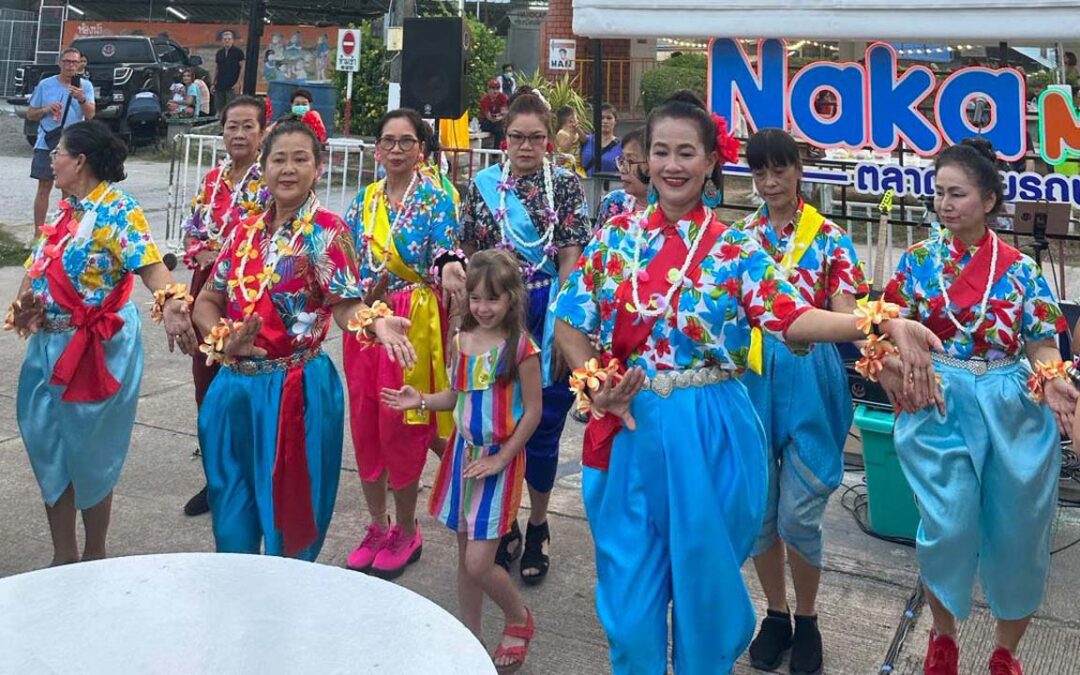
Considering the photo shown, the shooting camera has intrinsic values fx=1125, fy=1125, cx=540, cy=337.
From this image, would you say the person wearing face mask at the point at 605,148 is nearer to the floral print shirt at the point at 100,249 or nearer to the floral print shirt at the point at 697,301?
the floral print shirt at the point at 100,249

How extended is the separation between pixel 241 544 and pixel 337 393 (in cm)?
58

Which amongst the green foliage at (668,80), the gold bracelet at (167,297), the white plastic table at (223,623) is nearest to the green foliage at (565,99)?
the green foliage at (668,80)

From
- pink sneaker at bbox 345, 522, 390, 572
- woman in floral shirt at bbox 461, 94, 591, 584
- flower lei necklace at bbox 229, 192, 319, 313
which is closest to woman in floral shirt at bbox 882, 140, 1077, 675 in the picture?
woman in floral shirt at bbox 461, 94, 591, 584

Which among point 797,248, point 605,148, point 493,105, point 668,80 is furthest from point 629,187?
point 668,80

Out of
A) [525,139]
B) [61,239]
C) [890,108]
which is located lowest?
[61,239]

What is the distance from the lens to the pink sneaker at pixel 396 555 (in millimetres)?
4402

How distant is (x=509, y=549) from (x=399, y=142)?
5.58 ft

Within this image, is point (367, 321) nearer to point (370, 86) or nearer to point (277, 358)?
point (277, 358)

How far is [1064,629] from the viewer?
398 cm

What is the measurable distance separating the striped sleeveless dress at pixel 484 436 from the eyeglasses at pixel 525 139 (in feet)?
3.39

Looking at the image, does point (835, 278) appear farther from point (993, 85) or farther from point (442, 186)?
point (993, 85)

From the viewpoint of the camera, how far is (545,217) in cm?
443

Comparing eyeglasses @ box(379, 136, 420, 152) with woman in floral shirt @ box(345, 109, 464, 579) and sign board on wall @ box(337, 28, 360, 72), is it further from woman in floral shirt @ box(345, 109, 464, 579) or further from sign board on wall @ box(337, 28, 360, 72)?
sign board on wall @ box(337, 28, 360, 72)

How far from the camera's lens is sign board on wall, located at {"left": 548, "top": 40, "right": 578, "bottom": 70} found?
628 inches
